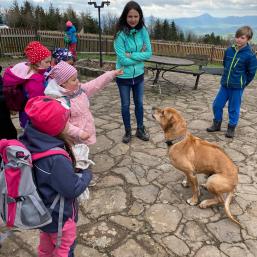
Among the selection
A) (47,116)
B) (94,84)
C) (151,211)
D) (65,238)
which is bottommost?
(151,211)

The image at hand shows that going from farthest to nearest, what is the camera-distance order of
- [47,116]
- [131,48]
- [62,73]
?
[131,48]
[62,73]
[47,116]

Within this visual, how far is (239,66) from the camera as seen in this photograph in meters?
5.28

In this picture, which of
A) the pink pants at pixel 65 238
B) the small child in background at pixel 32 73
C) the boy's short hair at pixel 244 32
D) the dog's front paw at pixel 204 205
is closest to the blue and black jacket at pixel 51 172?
the pink pants at pixel 65 238

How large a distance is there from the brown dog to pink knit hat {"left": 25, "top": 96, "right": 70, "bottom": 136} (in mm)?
1927

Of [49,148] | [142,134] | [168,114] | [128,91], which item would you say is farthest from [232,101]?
[49,148]

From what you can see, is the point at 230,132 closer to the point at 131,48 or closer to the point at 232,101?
the point at 232,101

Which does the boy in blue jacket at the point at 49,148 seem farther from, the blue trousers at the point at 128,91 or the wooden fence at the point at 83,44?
the wooden fence at the point at 83,44

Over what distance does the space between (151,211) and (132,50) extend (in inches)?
101

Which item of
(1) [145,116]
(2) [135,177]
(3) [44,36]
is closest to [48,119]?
(2) [135,177]

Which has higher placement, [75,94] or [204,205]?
[75,94]

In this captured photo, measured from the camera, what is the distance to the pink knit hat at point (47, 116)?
187 cm

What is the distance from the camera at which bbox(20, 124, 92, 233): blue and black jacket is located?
6.25ft

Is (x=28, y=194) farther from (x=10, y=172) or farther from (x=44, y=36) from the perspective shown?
(x=44, y=36)

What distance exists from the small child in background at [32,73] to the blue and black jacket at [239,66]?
333 centimetres
